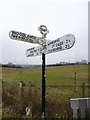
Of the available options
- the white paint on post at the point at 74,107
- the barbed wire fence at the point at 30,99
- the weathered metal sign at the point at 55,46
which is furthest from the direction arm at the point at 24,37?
the barbed wire fence at the point at 30,99

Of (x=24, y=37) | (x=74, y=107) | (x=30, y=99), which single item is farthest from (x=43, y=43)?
(x=30, y=99)

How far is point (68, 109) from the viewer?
7.75m

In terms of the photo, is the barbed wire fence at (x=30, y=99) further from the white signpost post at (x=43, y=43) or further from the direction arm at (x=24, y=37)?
the direction arm at (x=24, y=37)

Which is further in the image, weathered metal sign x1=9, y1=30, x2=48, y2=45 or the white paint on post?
the white paint on post

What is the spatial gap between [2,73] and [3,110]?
6.87 metres

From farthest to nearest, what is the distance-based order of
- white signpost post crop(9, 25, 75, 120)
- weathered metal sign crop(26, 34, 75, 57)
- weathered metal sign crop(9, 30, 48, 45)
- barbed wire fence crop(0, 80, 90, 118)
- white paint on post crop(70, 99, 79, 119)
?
barbed wire fence crop(0, 80, 90, 118), white paint on post crop(70, 99, 79, 119), weathered metal sign crop(9, 30, 48, 45), white signpost post crop(9, 25, 75, 120), weathered metal sign crop(26, 34, 75, 57)

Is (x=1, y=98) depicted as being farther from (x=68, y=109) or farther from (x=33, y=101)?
(x=68, y=109)

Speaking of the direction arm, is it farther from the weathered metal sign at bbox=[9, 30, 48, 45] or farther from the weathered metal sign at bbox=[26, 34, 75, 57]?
the weathered metal sign at bbox=[26, 34, 75, 57]

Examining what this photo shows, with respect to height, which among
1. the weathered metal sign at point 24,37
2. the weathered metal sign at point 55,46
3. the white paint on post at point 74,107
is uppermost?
the weathered metal sign at point 24,37

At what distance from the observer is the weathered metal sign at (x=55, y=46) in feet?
14.4

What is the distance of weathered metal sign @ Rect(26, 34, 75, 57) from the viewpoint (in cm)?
439

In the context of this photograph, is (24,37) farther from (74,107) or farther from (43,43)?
(74,107)

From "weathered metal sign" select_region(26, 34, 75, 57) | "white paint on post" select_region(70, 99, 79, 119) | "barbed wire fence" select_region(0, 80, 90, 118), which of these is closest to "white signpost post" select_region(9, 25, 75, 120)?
"weathered metal sign" select_region(26, 34, 75, 57)

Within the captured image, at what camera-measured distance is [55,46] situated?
483cm
